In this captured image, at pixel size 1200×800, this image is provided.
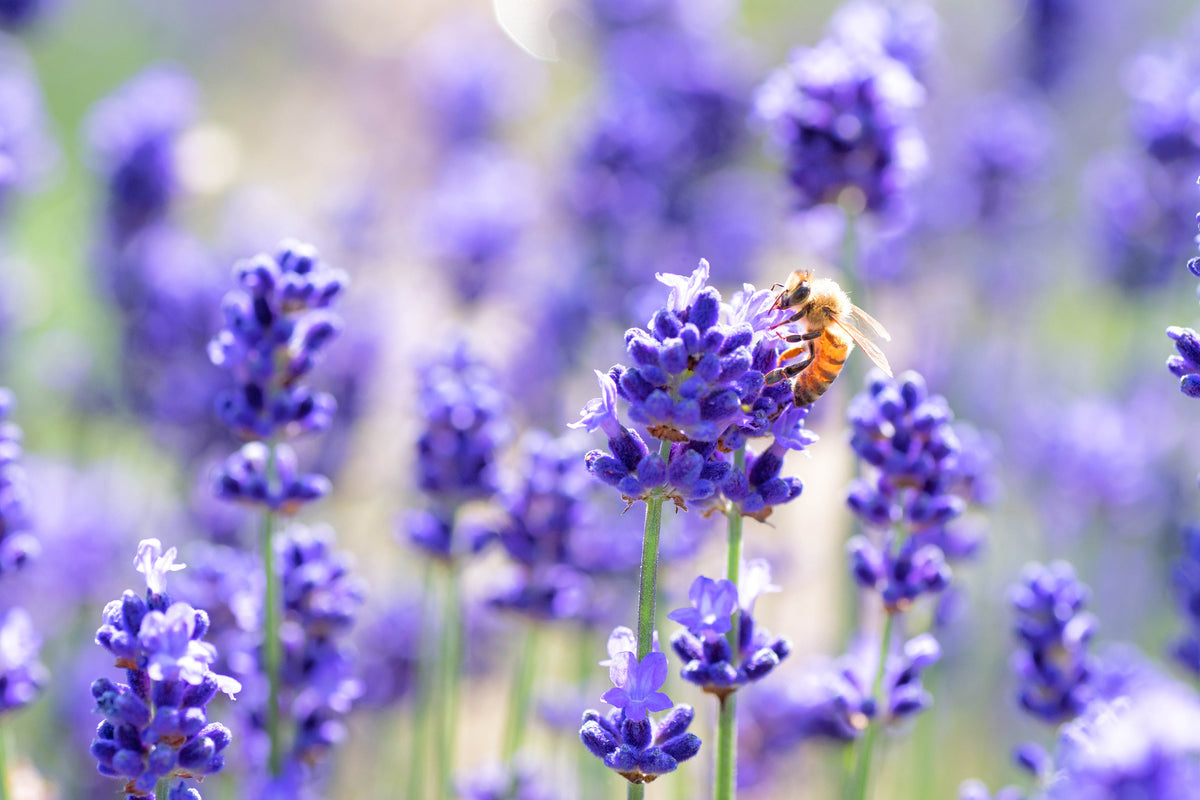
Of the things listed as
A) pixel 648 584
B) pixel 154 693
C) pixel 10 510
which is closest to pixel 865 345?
pixel 648 584

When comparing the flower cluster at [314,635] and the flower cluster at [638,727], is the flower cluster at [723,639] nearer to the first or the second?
the flower cluster at [638,727]

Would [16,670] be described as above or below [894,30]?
below

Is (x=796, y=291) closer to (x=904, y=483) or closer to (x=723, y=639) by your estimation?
(x=904, y=483)

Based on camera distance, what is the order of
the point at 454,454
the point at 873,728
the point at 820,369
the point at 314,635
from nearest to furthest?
the point at 873,728, the point at 820,369, the point at 314,635, the point at 454,454

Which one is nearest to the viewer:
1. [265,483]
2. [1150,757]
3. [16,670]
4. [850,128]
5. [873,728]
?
[1150,757]

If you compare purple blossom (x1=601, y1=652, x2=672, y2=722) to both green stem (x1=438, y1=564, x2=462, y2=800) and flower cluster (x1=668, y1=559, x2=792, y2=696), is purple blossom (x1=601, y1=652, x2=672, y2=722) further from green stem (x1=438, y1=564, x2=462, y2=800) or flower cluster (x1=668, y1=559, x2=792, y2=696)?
green stem (x1=438, y1=564, x2=462, y2=800)

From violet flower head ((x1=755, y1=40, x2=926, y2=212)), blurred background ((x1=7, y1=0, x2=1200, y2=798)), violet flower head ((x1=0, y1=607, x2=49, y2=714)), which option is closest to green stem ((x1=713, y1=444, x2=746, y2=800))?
blurred background ((x1=7, y1=0, x2=1200, y2=798))

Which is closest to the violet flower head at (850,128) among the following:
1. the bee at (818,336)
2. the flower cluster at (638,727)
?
the bee at (818,336)

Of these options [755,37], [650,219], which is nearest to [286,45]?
[755,37]
